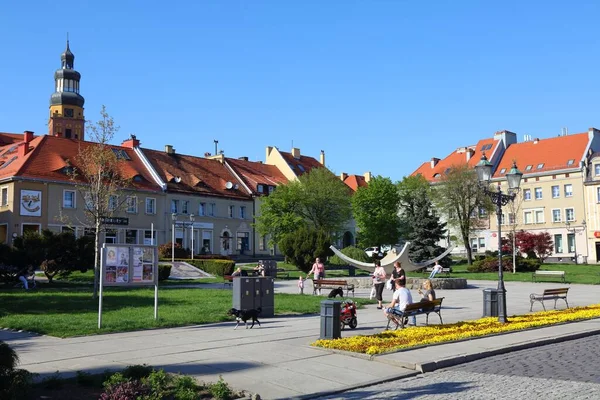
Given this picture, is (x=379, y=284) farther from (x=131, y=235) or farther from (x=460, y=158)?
(x=460, y=158)

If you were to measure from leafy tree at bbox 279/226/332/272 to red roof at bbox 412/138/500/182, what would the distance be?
37259mm

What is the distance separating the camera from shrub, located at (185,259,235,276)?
4266cm

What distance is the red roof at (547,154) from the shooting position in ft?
234

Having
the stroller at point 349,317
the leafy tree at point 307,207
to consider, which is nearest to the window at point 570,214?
the leafy tree at point 307,207

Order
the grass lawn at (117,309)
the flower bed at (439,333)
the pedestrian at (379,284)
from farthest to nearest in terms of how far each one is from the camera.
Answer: the pedestrian at (379,284) → the grass lawn at (117,309) → the flower bed at (439,333)

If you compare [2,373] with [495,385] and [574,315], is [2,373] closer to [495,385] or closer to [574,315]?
[495,385]

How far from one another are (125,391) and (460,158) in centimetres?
7897

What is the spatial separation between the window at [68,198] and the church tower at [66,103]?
69629 millimetres

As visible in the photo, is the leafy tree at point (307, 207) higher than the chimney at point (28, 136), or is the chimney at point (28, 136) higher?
the chimney at point (28, 136)

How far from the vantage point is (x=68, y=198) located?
5266 centimetres

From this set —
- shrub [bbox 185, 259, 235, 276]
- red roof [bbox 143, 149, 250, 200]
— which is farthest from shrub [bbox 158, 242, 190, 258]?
red roof [bbox 143, 149, 250, 200]

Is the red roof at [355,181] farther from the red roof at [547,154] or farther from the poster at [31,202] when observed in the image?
the poster at [31,202]

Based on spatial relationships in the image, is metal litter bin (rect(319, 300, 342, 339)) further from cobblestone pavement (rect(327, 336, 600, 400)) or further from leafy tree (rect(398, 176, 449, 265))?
leafy tree (rect(398, 176, 449, 265))

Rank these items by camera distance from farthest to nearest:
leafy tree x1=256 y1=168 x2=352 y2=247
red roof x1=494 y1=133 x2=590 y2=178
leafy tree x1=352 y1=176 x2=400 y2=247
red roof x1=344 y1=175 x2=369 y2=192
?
red roof x1=344 y1=175 x2=369 y2=192 → red roof x1=494 y1=133 x2=590 y2=178 → leafy tree x1=352 y1=176 x2=400 y2=247 → leafy tree x1=256 y1=168 x2=352 y2=247
